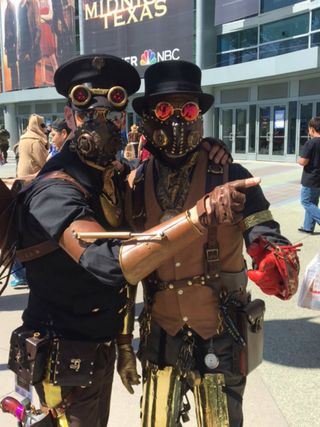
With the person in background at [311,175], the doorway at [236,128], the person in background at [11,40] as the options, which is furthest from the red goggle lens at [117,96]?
the person in background at [11,40]

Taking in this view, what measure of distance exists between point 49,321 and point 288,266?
0.92 m

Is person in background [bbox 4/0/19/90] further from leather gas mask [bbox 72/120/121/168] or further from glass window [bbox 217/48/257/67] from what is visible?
leather gas mask [bbox 72/120/121/168]

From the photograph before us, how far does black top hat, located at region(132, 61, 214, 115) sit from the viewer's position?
181cm

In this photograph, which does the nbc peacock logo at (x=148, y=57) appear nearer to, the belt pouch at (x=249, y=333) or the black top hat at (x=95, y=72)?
the black top hat at (x=95, y=72)

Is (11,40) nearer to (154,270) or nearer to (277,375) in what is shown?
(277,375)

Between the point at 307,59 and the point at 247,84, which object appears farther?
the point at 247,84

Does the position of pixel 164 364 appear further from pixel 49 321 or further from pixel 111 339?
pixel 49 321

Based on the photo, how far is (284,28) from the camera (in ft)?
52.7

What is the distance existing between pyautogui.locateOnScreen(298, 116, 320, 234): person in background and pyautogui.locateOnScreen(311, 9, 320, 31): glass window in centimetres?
1006

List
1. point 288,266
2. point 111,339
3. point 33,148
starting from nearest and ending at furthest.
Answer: point 288,266 < point 111,339 < point 33,148

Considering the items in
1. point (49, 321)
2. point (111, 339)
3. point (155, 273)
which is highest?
point (155, 273)

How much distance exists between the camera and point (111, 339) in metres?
1.80

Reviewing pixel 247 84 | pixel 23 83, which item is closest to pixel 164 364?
pixel 247 84

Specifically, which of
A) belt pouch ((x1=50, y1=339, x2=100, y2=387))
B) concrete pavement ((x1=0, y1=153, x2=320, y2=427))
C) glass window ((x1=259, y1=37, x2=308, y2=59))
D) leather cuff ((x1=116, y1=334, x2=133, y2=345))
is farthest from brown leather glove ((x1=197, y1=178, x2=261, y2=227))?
glass window ((x1=259, y1=37, x2=308, y2=59))
